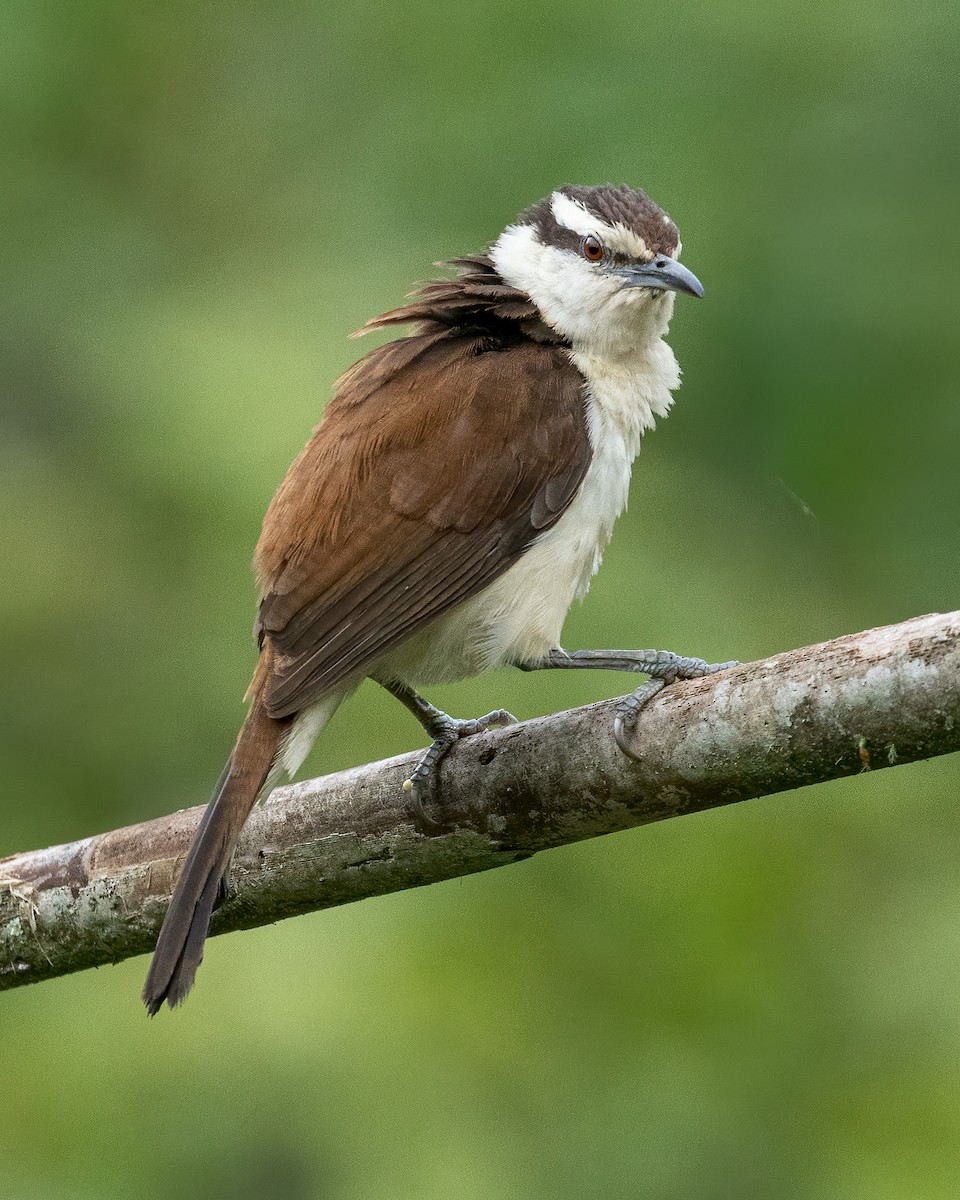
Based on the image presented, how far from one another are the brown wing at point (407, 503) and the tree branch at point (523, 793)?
32 centimetres

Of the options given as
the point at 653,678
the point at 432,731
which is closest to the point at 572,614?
the point at 432,731

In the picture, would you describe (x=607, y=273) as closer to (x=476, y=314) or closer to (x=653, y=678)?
(x=476, y=314)

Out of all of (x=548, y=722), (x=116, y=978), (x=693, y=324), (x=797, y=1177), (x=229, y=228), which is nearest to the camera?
(x=548, y=722)

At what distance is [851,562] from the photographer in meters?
5.51

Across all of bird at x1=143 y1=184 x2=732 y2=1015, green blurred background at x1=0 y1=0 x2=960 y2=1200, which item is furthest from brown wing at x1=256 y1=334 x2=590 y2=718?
green blurred background at x1=0 y1=0 x2=960 y2=1200

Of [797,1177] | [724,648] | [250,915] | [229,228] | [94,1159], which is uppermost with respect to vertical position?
[229,228]

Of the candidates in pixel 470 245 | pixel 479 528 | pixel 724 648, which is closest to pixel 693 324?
pixel 470 245

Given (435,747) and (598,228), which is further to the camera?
(598,228)

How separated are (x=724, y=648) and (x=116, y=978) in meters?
1.92

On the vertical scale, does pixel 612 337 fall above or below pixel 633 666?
above

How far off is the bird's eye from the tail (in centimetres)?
147

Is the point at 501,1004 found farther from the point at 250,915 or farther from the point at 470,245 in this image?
the point at 470,245

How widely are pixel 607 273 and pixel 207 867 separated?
1794 millimetres

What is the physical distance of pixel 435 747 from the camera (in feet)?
11.9
